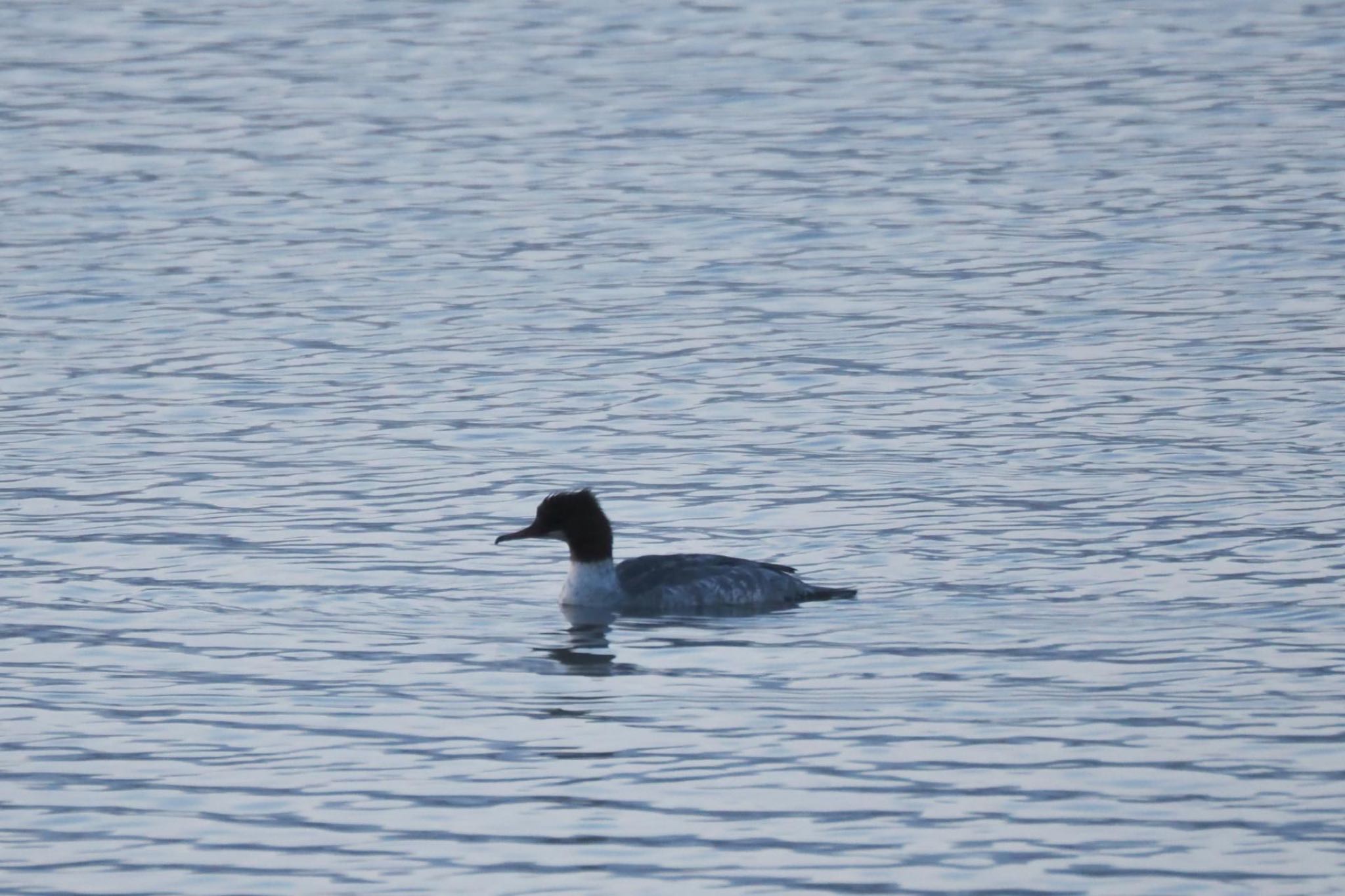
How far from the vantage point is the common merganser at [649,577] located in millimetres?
16000

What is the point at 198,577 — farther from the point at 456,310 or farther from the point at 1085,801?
the point at 456,310

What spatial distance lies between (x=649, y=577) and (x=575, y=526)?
2.00 ft

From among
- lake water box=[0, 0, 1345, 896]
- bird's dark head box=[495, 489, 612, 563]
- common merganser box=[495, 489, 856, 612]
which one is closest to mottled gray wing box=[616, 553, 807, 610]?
common merganser box=[495, 489, 856, 612]

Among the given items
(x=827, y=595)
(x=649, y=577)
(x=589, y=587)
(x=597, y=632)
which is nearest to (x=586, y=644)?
(x=597, y=632)

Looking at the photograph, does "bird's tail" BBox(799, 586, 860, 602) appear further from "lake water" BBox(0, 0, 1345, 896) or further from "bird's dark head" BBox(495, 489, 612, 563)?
"bird's dark head" BBox(495, 489, 612, 563)

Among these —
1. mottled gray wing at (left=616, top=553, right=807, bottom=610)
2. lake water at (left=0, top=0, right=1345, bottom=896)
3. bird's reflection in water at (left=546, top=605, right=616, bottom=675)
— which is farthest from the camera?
mottled gray wing at (left=616, top=553, right=807, bottom=610)

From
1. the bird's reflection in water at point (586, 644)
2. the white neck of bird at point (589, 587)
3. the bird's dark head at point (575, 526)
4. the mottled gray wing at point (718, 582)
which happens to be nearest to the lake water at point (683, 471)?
the bird's reflection in water at point (586, 644)

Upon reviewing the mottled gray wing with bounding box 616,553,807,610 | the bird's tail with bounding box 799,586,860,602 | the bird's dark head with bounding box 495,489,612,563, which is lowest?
the bird's tail with bounding box 799,586,860,602

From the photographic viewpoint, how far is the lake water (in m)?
11.8

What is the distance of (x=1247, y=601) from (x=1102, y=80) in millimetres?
25863

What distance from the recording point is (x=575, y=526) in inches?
648

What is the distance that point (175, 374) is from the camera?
23656 millimetres

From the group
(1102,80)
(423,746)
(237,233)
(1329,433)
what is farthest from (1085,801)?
(1102,80)

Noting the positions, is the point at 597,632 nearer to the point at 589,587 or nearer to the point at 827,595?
the point at 589,587
